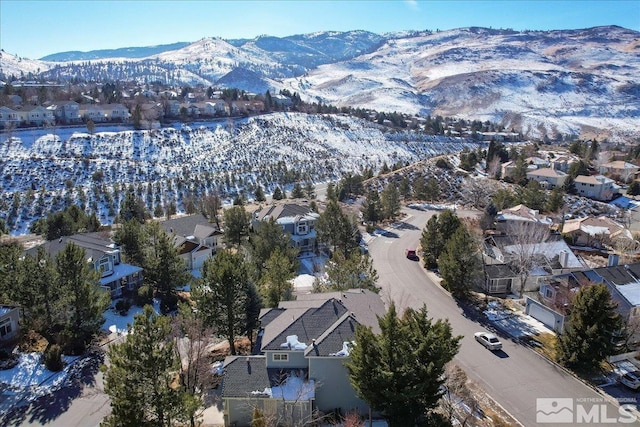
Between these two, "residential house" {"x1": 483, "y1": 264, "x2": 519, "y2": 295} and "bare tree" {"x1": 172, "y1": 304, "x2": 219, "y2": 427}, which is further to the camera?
"residential house" {"x1": 483, "y1": 264, "x2": 519, "y2": 295}

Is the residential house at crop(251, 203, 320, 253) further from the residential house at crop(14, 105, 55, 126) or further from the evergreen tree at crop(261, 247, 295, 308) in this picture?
the residential house at crop(14, 105, 55, 126)

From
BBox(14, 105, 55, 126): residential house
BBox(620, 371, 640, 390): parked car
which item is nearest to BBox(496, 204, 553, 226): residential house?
BBox(620, 371, 640, 390): parked car

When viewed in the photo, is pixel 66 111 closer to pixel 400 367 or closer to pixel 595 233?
pixel 595 233

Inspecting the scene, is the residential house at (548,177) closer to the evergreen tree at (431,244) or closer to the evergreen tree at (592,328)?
the evergreen tree at (431,244)

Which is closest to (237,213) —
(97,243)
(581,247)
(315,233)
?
(315,233)

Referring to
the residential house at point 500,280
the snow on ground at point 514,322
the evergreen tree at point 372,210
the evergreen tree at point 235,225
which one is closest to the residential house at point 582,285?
the snow on ground at point 514,322

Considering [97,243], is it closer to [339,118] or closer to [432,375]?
[432,375]
